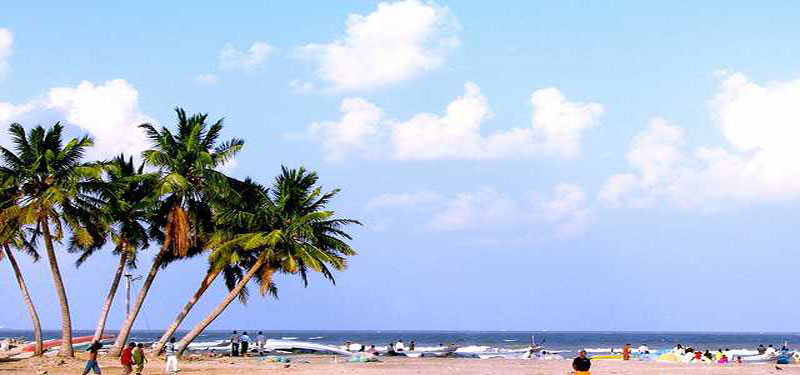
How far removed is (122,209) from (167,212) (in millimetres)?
2021

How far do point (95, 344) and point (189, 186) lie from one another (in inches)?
470

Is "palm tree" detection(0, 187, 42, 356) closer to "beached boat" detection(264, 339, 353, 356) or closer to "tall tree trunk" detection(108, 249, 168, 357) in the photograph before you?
"tall tree trunk" detection(108, 249, 168, 357)

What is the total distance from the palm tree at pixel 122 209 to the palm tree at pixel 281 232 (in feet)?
11.3

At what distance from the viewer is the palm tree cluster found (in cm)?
3988

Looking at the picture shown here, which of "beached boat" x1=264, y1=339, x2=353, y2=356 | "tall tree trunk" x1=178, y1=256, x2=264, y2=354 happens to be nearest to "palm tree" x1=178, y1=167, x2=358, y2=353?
"tall tree trunk" x1=178, y1=256, x2=264, y2=354

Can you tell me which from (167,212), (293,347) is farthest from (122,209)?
(293,347)

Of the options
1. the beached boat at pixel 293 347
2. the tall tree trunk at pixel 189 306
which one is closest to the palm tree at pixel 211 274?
the tall tree trunk at pixel 189 306

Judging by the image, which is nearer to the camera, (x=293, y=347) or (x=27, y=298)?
(x=27, y=298)

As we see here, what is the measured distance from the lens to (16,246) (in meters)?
46.2

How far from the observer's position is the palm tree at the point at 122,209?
41438mm

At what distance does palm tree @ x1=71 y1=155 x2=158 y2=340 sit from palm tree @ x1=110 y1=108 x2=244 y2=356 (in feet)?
2.39

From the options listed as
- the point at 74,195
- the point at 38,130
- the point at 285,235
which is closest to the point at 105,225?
the point at 74,195

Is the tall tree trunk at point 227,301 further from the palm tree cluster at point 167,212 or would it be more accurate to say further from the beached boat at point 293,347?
the beached boat at point 293,347

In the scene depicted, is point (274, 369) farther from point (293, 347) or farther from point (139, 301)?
point (293, 347)
